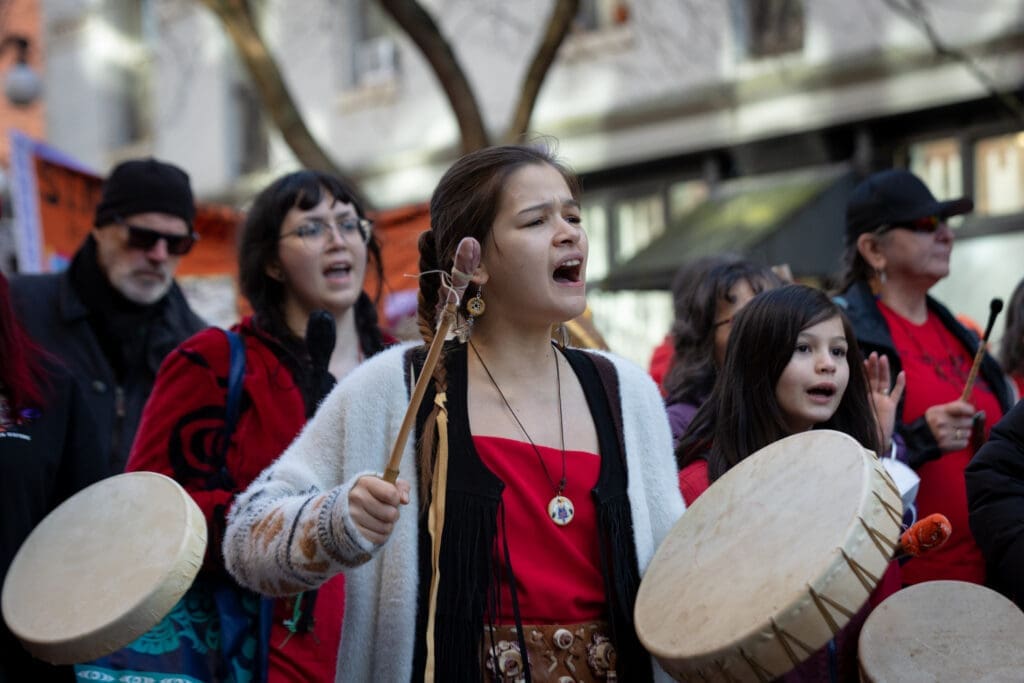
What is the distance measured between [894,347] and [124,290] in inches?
115

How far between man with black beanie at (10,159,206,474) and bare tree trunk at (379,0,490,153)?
3302mm

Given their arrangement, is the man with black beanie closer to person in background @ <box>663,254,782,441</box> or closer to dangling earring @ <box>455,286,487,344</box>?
person in background @ <box>663,254,782,441</box>

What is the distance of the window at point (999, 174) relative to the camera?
34.6 feet

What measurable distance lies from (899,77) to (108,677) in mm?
9449

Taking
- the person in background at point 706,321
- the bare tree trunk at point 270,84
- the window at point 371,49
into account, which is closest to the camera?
the person in background at point 706,321

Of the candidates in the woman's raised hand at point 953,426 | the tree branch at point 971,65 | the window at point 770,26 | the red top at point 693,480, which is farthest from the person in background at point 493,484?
the window at point 770,26

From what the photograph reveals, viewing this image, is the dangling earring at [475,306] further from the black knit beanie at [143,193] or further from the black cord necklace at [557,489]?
the black knit beanie at [143,193]

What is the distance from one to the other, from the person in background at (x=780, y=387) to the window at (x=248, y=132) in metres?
14.9

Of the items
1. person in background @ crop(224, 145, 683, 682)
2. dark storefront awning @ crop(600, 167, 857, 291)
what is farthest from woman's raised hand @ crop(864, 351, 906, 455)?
dark storefront awning @ crop(600, 167, 857, 291)

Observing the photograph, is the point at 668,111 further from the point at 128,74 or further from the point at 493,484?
the point at 128,74

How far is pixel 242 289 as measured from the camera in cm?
429

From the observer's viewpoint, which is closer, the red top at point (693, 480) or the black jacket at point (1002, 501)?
the black jacket at point (1002, 501)

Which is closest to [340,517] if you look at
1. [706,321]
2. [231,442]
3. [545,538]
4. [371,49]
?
[545,538]

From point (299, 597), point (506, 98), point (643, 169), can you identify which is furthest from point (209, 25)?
point (299, 597)
